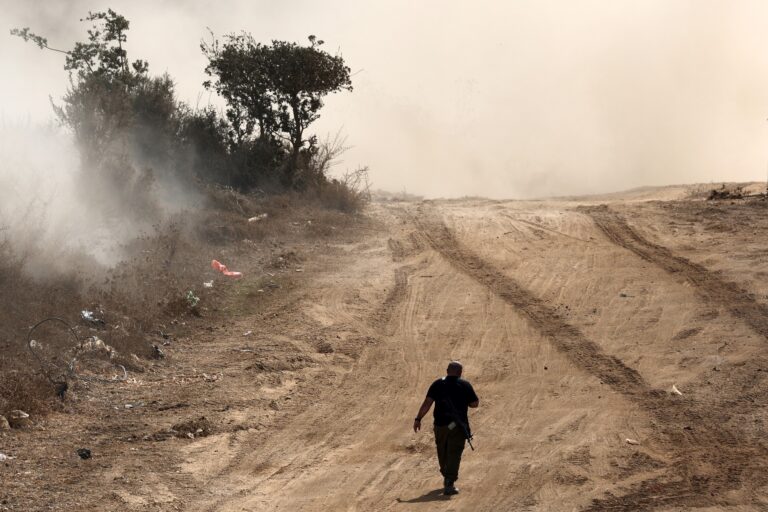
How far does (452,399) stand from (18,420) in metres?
4.91

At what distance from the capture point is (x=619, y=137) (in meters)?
36.3

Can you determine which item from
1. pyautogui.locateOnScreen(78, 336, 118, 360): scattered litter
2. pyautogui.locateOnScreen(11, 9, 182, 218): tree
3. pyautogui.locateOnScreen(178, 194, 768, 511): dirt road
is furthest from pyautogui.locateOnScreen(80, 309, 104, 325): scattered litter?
pyautogui.locateOnScreen(11, 9, 182, 218): tree

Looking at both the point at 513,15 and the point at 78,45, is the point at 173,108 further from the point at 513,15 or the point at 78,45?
the point at 513,15

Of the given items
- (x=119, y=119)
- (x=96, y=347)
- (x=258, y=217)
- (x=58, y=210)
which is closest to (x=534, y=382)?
(x=96, y=347)

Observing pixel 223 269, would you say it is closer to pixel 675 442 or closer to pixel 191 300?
pixel 191 300

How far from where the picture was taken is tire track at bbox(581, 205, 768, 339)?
14.5 metres

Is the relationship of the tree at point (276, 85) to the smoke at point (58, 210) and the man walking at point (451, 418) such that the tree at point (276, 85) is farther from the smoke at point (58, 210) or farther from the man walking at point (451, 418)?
the man walking at point (451, 418)

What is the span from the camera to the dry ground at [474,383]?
30.6ft

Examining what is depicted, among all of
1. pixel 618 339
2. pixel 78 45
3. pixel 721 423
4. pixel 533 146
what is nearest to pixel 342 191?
pixel 78 45

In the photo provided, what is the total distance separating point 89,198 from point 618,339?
33.5 feet

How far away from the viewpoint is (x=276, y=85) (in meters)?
23.9

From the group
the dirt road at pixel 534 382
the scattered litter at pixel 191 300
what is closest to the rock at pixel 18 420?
the dirt road at pixel 534 382

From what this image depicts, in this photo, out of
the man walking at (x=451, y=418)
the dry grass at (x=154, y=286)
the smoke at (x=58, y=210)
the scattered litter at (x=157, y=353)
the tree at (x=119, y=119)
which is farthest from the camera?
the tree at (x=119, y=119)

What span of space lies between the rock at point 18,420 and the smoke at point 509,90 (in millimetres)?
19577
